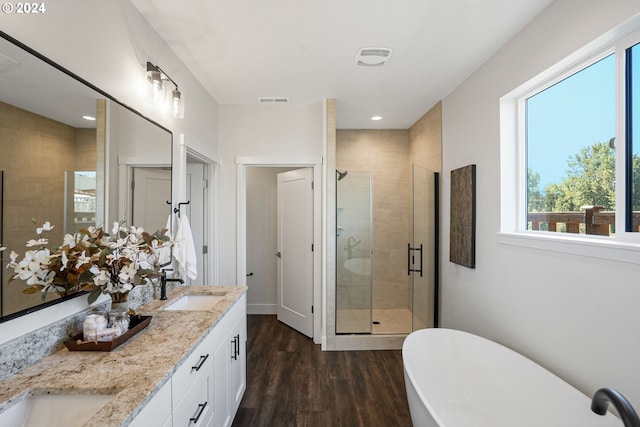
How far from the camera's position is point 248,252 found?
414 centimetres

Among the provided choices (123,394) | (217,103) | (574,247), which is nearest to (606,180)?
(574,247)

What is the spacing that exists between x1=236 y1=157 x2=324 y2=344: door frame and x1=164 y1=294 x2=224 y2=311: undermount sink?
3.41 feet

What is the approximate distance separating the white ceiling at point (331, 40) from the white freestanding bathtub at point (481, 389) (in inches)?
83.4

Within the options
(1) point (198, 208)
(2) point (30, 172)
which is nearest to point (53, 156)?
(2) point (30, 172)

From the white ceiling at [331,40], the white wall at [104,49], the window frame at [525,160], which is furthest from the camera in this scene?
the white ceiling at [331,40]

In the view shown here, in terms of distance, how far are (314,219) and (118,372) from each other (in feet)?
7.89

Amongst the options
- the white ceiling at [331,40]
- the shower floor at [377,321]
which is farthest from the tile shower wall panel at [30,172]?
the shower floor at [377,321]

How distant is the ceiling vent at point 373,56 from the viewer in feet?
6.90

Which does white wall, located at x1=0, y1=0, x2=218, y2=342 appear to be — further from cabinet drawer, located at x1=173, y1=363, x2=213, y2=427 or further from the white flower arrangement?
cabinet drawer, located at x1=173, y1=363, x2=213, y2=427

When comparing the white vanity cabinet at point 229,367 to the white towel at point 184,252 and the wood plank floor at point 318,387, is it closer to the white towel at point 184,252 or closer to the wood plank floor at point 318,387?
the wood plank floor at point 318,387

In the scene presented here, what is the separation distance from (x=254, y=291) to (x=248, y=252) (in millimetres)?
577

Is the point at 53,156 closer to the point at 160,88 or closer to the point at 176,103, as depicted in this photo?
the point at 160,88

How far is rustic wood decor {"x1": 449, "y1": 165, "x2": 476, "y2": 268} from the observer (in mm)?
2422

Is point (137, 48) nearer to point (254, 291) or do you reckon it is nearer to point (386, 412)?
point (386, 412)
